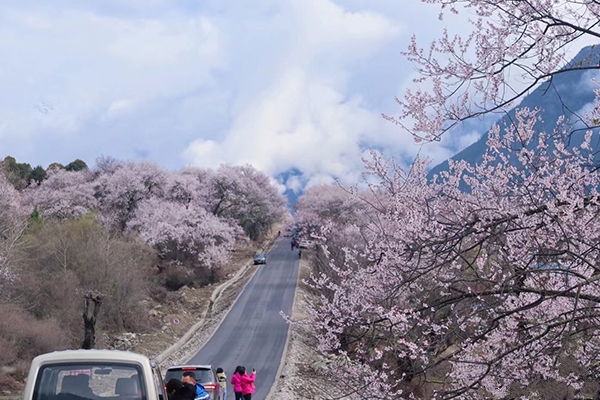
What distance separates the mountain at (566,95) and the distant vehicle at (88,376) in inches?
175

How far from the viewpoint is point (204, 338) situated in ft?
127

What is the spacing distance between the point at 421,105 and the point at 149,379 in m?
3.87

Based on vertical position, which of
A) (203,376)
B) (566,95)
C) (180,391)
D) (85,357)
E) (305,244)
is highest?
(305,244)

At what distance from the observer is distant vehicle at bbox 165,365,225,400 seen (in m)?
15.3

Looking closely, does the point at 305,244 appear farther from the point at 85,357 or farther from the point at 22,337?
the point at 85,357

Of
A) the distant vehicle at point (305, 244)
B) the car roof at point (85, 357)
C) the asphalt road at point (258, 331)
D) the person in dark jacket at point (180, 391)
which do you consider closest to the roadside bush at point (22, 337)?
the asphalt road at point (258, 331)

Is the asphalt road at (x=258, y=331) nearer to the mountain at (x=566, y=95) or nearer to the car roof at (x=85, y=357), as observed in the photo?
the car roof at (x=85, y=357)

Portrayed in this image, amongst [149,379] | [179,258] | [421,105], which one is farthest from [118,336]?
[421,105]

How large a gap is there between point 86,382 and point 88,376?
64mm

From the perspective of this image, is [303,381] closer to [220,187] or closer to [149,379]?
[149,379]

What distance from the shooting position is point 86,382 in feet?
22.9

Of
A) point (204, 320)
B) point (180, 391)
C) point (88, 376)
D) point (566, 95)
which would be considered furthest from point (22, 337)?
point (566, 95)

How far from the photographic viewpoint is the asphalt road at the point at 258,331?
106 ft

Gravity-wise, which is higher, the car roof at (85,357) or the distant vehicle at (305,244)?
the distant vehicle at (305,244)
